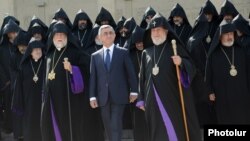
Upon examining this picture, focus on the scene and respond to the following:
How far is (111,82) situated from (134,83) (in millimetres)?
324

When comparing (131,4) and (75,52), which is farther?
(131,4)

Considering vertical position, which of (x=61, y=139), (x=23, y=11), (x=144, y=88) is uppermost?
(x=23, y=11)

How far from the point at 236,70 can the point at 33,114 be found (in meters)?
3.23

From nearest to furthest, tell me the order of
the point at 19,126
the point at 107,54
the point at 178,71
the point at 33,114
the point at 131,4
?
the point at 178,71, the point at 107,54, the point at 33,114, the point at 19,126, the point at 131,4

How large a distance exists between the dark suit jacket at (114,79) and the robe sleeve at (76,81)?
7.7 inches

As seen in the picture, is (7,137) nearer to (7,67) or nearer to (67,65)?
(7,67)

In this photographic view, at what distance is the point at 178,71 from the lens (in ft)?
20.2

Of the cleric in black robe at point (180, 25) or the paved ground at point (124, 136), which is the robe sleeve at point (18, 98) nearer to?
the paved ground at point (124, 136)

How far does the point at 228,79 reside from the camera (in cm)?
720

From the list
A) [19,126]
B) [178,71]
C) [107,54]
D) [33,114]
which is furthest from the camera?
[19,126]

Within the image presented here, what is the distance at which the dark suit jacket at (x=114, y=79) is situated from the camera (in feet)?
22.2

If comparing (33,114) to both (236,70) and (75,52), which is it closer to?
(75,52)

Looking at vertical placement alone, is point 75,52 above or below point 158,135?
above

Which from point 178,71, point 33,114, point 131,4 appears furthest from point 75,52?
point 131,4
